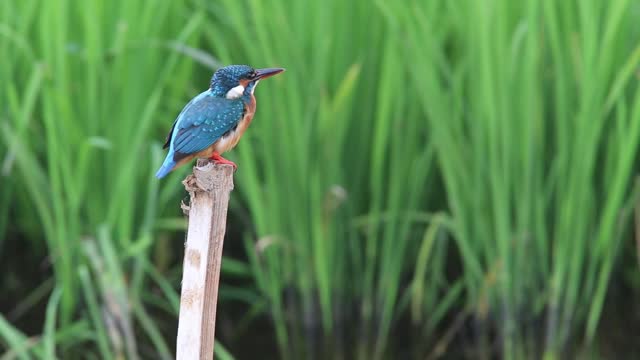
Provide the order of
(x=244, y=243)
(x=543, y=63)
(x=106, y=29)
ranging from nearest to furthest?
(x=543, y=63), (x=106, y=29), (x=244, y=243)

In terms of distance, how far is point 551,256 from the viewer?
2775mm

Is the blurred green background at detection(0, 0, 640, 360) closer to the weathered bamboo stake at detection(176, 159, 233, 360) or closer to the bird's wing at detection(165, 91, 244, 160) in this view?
the bird's wing at detection(165, 91, 244, 160)

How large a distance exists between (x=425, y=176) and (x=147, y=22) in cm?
79

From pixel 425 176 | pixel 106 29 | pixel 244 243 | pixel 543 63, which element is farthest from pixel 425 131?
pixel 106 29

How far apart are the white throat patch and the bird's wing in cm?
1

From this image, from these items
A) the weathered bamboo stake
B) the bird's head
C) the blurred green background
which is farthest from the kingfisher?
the blurred green background

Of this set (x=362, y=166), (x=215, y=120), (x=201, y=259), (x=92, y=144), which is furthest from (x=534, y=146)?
(x=201, y=259)

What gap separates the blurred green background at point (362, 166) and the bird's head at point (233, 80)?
2.60 ft

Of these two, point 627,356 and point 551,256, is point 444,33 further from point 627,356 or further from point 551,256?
point 627,356

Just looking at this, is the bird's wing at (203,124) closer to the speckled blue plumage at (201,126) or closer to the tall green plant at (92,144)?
the speckled blue plumage at (201,126)

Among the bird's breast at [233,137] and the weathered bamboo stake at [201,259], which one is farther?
the bird's breast at [233,137]

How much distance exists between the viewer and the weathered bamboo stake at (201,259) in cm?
145

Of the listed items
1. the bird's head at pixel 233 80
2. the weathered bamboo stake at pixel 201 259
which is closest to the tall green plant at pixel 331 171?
the bird's head at pixel 233 80

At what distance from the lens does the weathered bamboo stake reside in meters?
1.45
